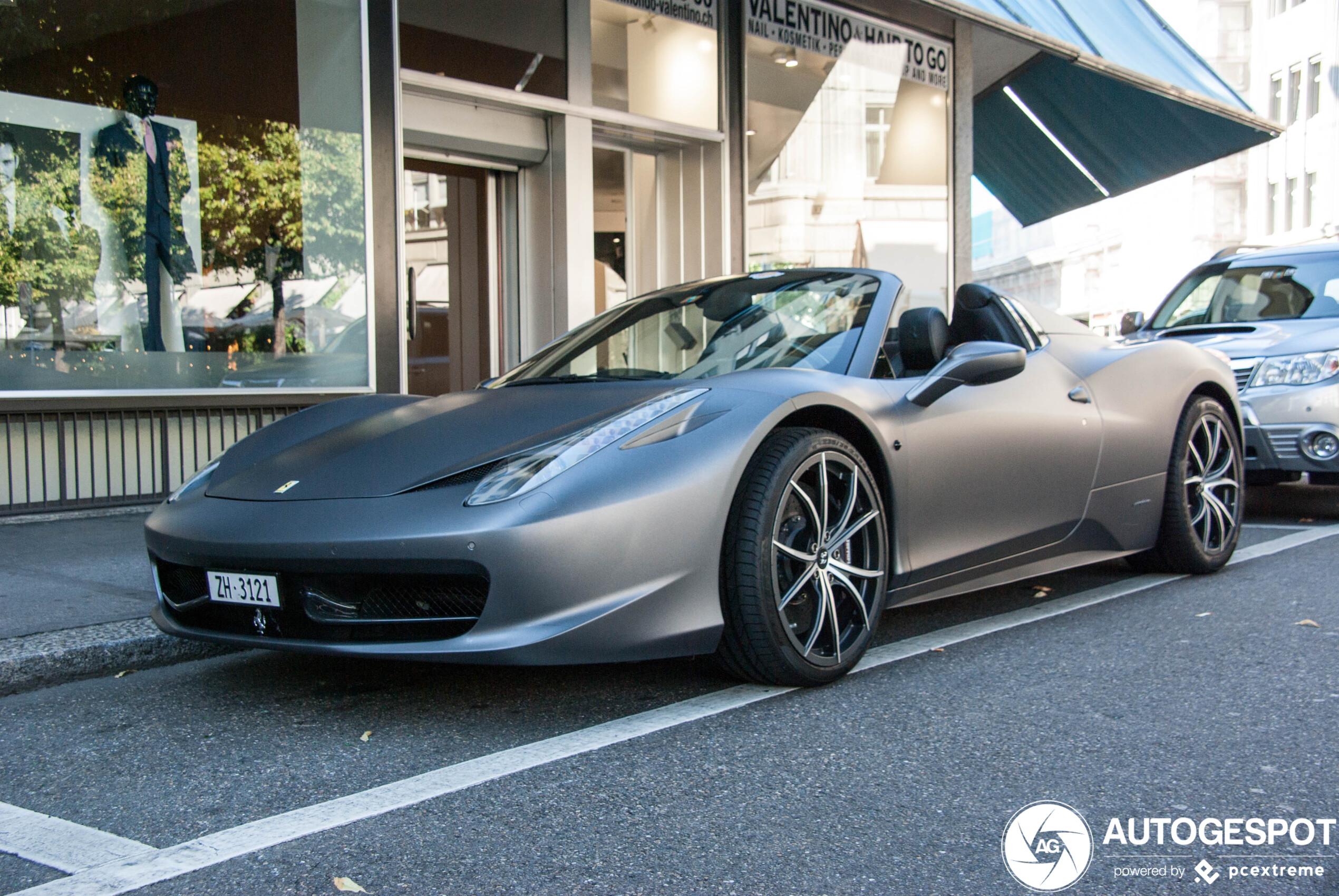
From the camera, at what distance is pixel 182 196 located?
717cm

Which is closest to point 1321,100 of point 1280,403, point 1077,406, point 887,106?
point 887,106

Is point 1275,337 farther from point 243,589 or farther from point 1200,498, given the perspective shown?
point 243,589

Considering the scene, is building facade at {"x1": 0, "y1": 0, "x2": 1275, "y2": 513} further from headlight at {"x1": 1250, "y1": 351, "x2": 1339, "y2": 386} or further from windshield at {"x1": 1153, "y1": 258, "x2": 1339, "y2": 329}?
windshield at {"x1": 1153, "y1": 258, "x2": 1339, "y2": 329}

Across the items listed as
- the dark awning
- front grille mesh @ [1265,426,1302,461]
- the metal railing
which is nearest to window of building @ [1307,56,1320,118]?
the dark awning

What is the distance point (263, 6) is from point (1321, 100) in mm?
48496

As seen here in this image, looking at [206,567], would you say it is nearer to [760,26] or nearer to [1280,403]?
[1280,403]

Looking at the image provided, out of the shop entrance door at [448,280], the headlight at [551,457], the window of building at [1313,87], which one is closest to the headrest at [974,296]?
the headlight at [551,457]

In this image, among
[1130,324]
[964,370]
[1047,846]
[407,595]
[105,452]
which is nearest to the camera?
[1047,846]

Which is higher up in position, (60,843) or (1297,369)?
(1297,369)

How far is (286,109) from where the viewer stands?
7.56 metres

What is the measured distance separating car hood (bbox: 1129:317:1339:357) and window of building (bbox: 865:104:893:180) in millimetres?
4833

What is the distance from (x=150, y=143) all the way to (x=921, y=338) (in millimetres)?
5233

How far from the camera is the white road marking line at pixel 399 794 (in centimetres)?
214

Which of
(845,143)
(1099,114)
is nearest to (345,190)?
(845,143)
